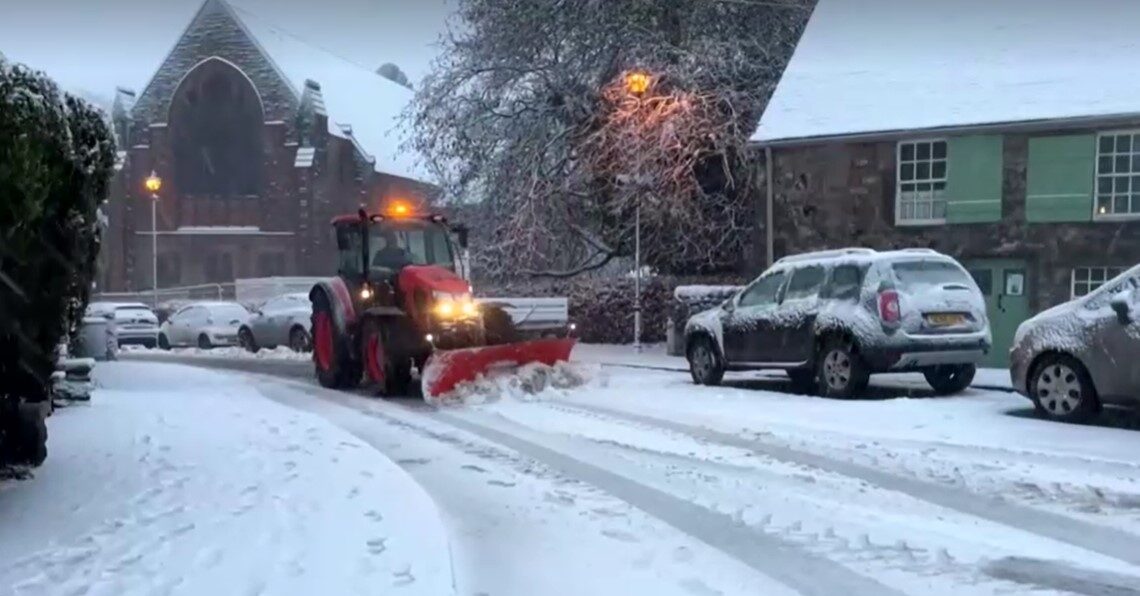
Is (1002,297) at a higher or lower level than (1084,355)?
higher

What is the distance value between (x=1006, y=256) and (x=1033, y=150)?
2058 mm

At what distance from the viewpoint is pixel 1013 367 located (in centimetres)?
1245

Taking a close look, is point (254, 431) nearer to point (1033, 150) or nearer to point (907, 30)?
point (1033, 150)

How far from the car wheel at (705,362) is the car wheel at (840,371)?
6.49ft

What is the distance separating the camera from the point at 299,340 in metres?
28.0

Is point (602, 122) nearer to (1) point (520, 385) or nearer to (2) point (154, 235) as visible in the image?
(1) point (520, 385)

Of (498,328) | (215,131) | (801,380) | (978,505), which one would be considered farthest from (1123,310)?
(215,131)

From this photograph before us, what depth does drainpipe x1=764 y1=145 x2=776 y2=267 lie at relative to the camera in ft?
82.8

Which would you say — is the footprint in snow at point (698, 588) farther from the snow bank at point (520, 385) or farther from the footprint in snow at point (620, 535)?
the snow bank at point (520, 385)

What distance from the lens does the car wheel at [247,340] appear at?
29.8 m

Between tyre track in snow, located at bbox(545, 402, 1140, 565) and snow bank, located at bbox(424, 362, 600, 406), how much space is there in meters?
3.71

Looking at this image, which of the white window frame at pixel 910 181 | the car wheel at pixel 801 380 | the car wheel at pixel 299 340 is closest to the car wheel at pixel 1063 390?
the car wheel at pixel 801 380

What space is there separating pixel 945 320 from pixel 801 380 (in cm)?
322

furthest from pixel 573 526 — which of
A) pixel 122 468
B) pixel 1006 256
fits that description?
pixel 1006 256
